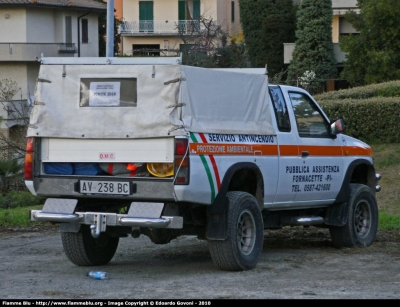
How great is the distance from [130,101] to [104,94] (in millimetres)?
296

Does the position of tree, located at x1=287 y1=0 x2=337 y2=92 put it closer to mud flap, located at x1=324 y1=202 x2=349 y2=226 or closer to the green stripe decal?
mud flap, located at x1=324 y1=202 x2=349 y2=226

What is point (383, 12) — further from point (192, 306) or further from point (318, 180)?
point (192, 306)

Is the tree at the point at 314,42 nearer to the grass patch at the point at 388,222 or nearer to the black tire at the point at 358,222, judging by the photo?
the grass patch at the point at 388,222

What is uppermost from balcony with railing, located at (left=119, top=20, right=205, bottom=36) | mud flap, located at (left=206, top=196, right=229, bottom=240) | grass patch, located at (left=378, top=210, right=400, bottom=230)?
balcony with railing, located at (left=119, top=20, right=205, bottom=36)

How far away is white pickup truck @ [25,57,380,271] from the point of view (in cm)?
864

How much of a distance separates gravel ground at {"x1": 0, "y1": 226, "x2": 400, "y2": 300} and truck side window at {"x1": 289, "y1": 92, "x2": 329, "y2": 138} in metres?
1.55

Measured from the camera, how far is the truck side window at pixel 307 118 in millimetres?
10594

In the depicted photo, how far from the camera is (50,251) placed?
11078 mm

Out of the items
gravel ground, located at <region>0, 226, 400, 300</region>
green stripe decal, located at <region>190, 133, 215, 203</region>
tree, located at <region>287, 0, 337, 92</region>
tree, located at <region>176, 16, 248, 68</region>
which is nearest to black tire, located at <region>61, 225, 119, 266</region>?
gravel ground, located at <region>0, 226, 400, 300</region>

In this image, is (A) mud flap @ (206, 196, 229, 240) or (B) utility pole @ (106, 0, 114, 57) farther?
(B) utility pole @ (106, 0, 114, 57)

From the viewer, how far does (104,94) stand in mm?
8969

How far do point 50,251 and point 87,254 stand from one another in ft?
4.87

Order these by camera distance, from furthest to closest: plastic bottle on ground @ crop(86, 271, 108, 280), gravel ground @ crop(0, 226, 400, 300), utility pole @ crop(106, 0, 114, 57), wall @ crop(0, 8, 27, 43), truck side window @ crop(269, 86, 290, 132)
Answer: wall @ crop(0, 8, 27, 43) → utility pole @ crop(106, 0, 114, 57) → truck side window @ crop(269, 86, 290, 132) → plastic bottle on ground @ crop(86, 271, 108, 280) → gravel ground @ crop(0, 226, 400, 300)

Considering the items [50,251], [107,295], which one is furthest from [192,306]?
[50,251]
